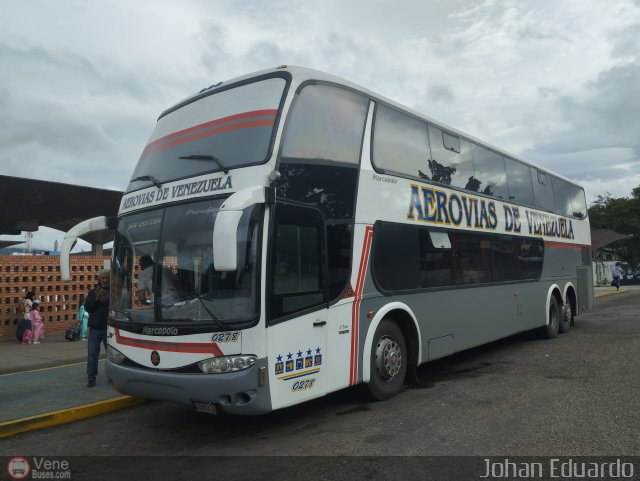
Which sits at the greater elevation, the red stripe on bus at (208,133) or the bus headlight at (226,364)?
the red stripe on bus at (208,133)

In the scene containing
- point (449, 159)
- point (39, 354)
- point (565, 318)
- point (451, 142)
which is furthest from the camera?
point (565, 318)

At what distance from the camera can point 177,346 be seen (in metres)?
5.29

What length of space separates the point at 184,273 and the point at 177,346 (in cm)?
74

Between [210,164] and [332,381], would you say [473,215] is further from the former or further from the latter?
[210,164]

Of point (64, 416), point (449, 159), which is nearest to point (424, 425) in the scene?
point (64, 416)

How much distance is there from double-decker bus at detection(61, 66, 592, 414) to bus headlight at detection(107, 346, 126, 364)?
2 cm

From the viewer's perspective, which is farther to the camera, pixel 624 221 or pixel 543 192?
pixel 624 221

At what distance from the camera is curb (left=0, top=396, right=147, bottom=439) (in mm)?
6133

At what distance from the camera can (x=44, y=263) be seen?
1536cm

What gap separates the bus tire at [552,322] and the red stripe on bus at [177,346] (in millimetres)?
9415

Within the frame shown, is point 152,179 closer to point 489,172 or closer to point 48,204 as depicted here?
point 489,172

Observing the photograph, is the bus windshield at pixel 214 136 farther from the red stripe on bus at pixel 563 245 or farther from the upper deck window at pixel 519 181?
the red stripe on bus at pixel 563 245

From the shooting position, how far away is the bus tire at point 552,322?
12219mm

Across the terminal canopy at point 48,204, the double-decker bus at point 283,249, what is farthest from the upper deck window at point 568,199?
the terminal canopy at point 48,204
